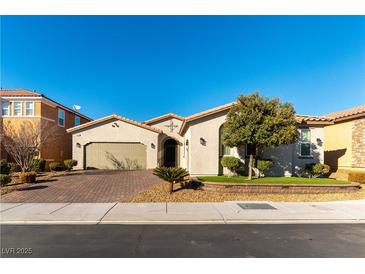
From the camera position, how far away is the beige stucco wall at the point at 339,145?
52.6ft

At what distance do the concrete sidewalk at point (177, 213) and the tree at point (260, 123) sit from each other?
11.3ft

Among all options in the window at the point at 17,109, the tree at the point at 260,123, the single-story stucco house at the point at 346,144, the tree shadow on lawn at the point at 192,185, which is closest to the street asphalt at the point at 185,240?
the tree shadow on lawn at the point at 192,185

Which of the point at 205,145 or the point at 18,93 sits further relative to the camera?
the point at 18,93

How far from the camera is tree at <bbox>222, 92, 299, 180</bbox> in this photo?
455 inches

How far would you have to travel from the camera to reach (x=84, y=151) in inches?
798

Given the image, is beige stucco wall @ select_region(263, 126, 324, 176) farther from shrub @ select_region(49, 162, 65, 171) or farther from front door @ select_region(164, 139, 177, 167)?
shrub @ select_region(49, 162, 65, 171)

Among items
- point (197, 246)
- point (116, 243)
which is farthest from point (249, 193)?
point (116, 243)

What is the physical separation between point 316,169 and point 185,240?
1149 cm

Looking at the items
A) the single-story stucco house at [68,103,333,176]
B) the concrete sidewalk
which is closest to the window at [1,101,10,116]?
the single-story stucco house at [68,103,333,176]

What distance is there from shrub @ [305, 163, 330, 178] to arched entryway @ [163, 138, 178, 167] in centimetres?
1174

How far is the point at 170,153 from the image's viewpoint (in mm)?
22547

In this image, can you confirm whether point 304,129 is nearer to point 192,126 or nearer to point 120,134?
point 192,126

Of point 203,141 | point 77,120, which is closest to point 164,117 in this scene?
point 77,120

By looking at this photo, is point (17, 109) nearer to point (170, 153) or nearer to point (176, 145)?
point (170, 153)
